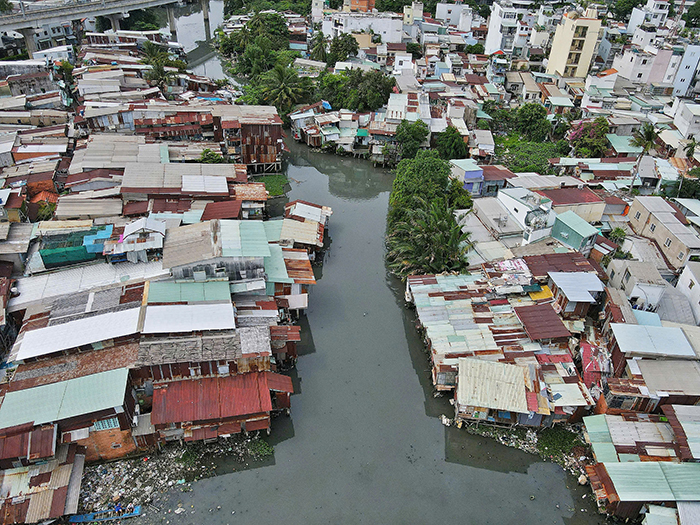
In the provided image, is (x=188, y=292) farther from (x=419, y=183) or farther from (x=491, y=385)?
(x=419, y=183)

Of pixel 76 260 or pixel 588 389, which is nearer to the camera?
pixel 588 389

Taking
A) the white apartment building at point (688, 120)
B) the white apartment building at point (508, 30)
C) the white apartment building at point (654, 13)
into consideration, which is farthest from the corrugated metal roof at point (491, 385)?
the white apartment building at point (654, 13)

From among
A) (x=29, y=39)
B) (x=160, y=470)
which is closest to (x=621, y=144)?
(x=160, y=470)

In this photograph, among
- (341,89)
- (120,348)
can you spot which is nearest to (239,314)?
(120,348)

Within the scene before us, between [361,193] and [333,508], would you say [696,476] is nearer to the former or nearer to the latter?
[333,508]

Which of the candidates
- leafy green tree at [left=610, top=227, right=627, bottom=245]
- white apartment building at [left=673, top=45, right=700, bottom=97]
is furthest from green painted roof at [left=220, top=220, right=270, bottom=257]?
white apartment building at [left=673, top=45, right=700, bottom=97]

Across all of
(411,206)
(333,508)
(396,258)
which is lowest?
(333,508)
